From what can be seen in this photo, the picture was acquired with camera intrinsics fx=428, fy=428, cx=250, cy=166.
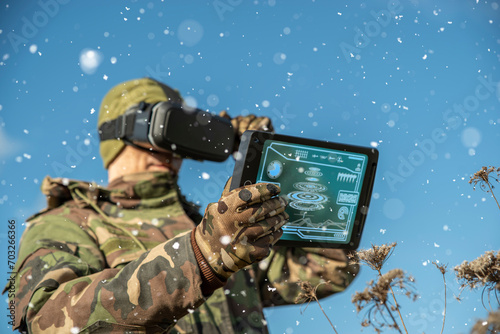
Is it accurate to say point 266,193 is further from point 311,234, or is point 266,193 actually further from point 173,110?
point 173,110

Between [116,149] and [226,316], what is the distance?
3.21ft

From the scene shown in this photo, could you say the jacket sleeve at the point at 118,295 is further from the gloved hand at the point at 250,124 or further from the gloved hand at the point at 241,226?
the gloved hand at the point at 250,124

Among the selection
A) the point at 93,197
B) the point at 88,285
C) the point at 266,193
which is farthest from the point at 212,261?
the point at 93,197

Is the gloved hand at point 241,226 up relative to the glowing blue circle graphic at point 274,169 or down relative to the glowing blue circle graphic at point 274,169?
down

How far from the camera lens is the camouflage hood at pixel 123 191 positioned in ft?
5.98

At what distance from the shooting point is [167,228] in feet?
6.21

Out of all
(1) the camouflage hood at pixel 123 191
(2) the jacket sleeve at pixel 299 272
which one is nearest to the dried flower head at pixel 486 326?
(2) the jacket sleeve at pixel 299 272

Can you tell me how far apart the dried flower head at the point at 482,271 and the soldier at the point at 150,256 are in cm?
50

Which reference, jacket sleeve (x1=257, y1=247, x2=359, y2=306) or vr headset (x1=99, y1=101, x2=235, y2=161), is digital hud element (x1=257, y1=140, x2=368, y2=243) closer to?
vr headset (x1=99, y1=101, x2=235, y2=161)

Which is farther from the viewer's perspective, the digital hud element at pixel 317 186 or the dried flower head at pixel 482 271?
the digital hud element at pixel 317 186

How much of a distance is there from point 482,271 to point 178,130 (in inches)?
51.8

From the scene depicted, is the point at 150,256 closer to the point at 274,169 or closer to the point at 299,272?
the point at 274,169

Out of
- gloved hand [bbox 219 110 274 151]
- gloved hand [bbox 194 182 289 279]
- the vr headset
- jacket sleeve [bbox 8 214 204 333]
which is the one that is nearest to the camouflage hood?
the vr headset

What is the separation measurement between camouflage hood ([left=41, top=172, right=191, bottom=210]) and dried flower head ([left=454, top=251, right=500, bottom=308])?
159 cm
